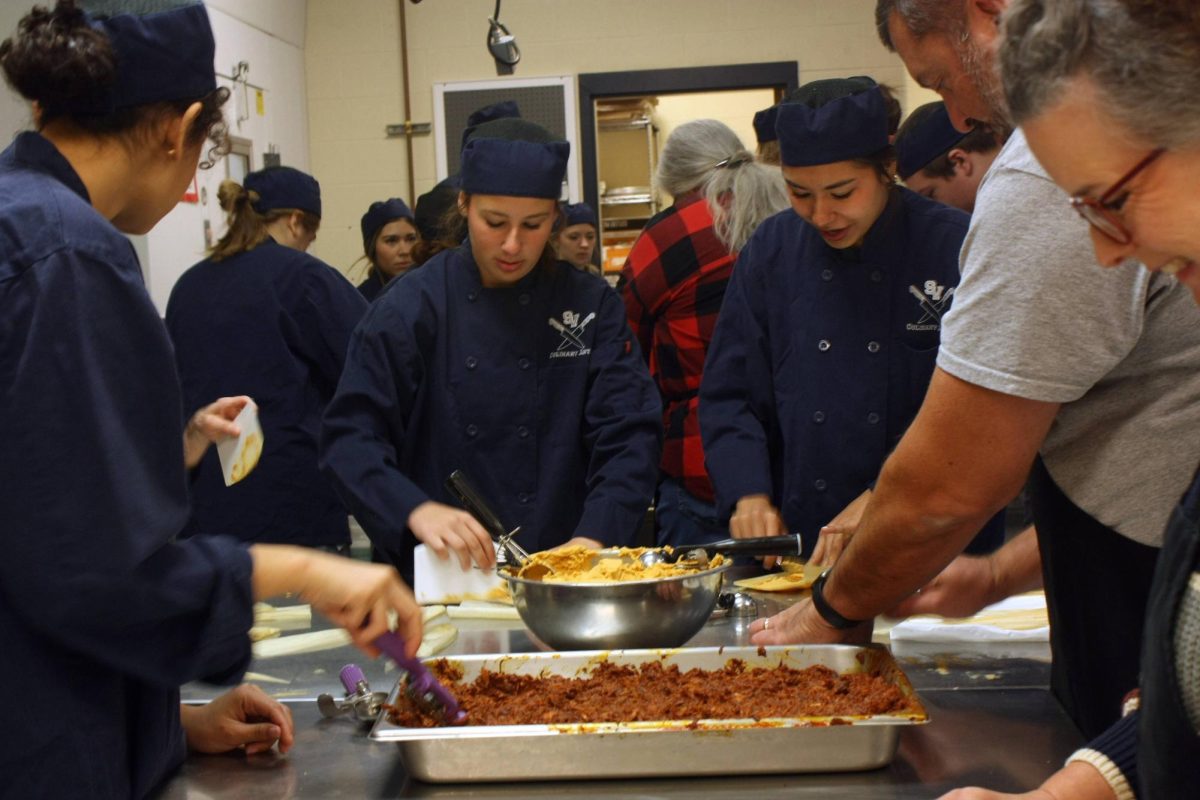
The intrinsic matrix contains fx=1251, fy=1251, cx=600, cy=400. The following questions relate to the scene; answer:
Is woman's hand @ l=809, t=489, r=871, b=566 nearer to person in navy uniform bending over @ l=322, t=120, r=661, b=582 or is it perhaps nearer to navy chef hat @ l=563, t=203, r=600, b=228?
person in navy uniform bending over @ l=322, t=120, r=661, b=582

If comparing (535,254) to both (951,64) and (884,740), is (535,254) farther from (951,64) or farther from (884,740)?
(884,740)

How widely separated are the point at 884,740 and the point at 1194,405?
48 centimetres

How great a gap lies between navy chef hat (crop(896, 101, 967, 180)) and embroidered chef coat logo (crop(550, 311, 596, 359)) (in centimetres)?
111

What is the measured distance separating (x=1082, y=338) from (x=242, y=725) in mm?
1014

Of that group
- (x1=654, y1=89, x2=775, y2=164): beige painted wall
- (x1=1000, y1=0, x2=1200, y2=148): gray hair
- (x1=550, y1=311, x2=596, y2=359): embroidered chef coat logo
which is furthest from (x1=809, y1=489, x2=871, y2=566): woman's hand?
(x1=654, y1=89, x2=775, y2=164): beige painted wall

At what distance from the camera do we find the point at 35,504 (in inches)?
42.9

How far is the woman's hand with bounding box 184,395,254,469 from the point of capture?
1.67 meters

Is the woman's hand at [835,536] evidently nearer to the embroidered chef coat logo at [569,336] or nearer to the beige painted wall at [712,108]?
the embroidered chef coat logo at [569,336]

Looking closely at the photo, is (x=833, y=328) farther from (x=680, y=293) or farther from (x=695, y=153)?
(x=695, y=153)

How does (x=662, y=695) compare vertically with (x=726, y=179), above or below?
below

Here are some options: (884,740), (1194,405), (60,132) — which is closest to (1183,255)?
(1194,405)

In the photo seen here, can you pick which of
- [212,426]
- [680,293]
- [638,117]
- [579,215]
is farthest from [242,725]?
[638,117]

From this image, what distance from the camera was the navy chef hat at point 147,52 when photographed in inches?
50.3

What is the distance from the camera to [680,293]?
324cm
